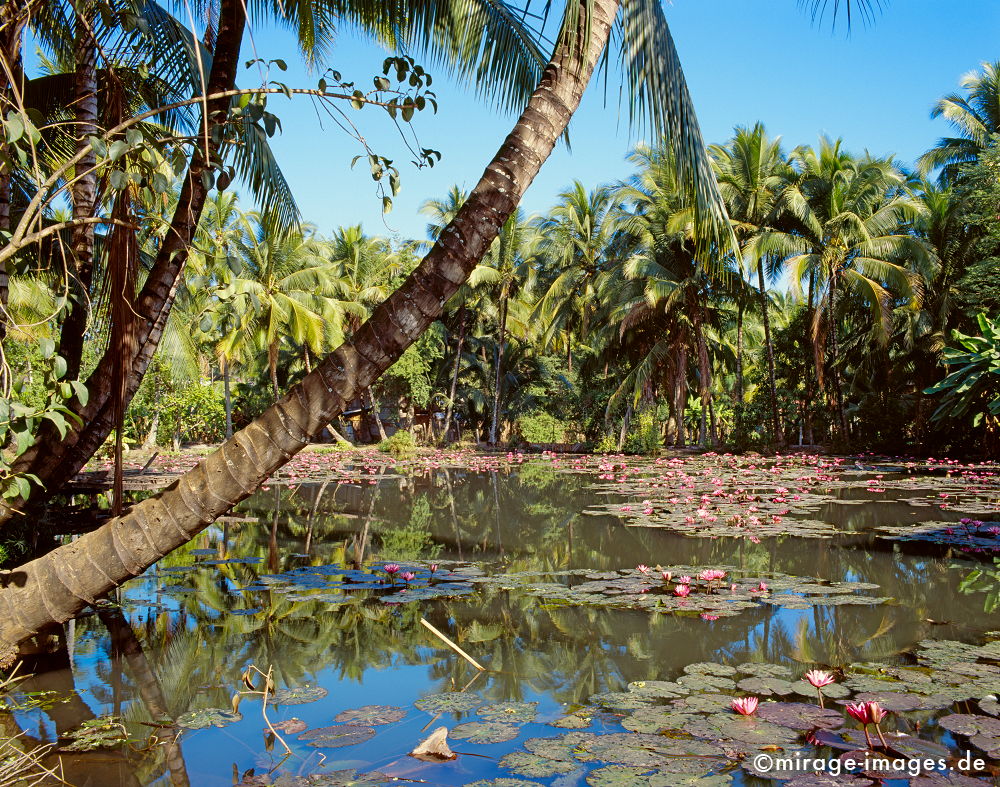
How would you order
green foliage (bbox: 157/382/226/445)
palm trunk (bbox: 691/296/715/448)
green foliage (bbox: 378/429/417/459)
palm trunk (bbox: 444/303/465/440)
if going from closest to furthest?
palm trunk (bbox: 691/296/715/448)
green foliage (bbox: 378/429/417/459)
green foliage (bbox: 157/382/226/445)
palm trunk (bbox: 444/303/465/440)

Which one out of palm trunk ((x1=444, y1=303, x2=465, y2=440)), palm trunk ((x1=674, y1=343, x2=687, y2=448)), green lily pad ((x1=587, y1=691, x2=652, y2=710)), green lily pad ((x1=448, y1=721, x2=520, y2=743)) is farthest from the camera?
palm trunk ((x1=444, y1=303, x2=465, y2=440))

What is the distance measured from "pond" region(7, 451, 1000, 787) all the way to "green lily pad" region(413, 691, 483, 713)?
A: 1 centimetres

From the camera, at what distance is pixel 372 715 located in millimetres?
2951

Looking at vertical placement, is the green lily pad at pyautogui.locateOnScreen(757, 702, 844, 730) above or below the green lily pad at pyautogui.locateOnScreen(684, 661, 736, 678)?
above

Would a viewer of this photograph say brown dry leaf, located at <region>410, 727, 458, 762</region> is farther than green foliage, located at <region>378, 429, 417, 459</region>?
No

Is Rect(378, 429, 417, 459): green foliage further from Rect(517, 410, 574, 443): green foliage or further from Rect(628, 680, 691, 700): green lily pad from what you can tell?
Rect(628, 680, 691, 700): green lily pad

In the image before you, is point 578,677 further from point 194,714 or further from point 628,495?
point 628,495

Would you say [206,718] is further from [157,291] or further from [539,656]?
[157,291]

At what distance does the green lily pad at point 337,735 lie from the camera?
270cm

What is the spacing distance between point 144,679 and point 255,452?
1461 mm

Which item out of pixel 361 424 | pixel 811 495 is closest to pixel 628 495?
pixel 811 495

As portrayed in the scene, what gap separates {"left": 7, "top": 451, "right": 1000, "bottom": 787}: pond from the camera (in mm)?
2561

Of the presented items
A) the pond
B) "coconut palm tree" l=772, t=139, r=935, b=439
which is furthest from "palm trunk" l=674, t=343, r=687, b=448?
the pond

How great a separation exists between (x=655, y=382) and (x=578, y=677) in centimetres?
2167
